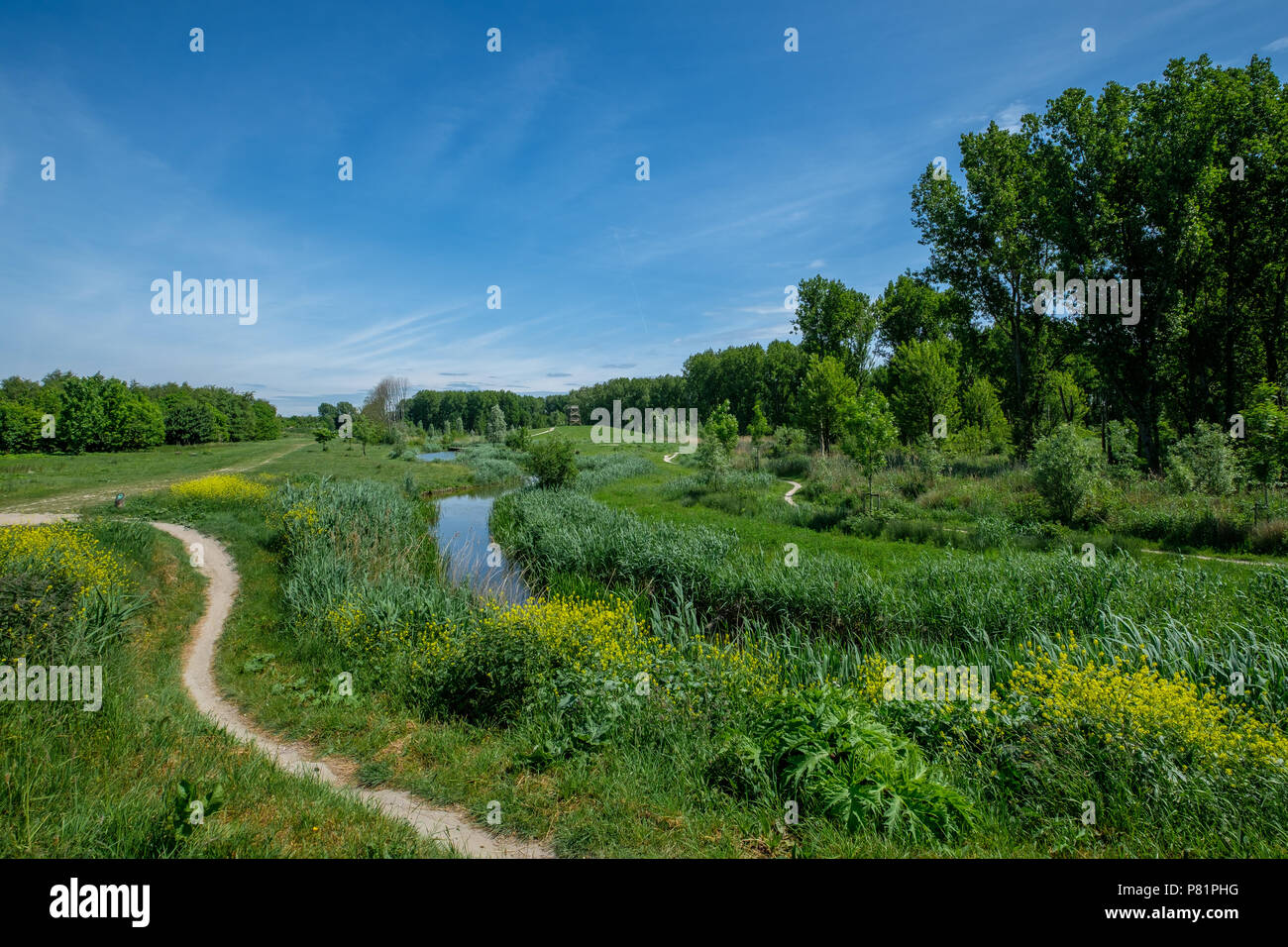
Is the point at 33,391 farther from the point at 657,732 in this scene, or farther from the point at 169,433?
the point at 657,732

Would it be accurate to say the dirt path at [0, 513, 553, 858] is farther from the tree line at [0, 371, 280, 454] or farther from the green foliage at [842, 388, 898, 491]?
the tree line at [0, 371, 280, 454]

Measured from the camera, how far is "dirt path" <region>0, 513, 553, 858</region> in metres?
4.48

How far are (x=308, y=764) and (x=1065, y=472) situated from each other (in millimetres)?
20361

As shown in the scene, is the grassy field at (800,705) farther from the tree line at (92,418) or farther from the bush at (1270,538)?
the tree line at (92,418)

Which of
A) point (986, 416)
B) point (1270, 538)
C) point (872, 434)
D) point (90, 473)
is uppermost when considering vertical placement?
point (986, 416)

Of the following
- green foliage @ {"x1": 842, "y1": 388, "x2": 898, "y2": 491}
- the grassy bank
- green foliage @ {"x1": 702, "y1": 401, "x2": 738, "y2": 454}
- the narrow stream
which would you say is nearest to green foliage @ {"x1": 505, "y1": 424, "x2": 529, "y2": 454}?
the narrow stream

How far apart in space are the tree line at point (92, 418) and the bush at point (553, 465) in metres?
27.8

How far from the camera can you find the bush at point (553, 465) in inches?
1268

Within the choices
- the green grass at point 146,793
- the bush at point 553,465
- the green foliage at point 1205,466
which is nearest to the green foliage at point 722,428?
the bush at point 553,465

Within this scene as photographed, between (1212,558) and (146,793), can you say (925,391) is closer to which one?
(1212,558)

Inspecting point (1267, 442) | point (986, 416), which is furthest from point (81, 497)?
point (986, 416)

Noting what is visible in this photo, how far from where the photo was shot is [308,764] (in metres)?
6.09
